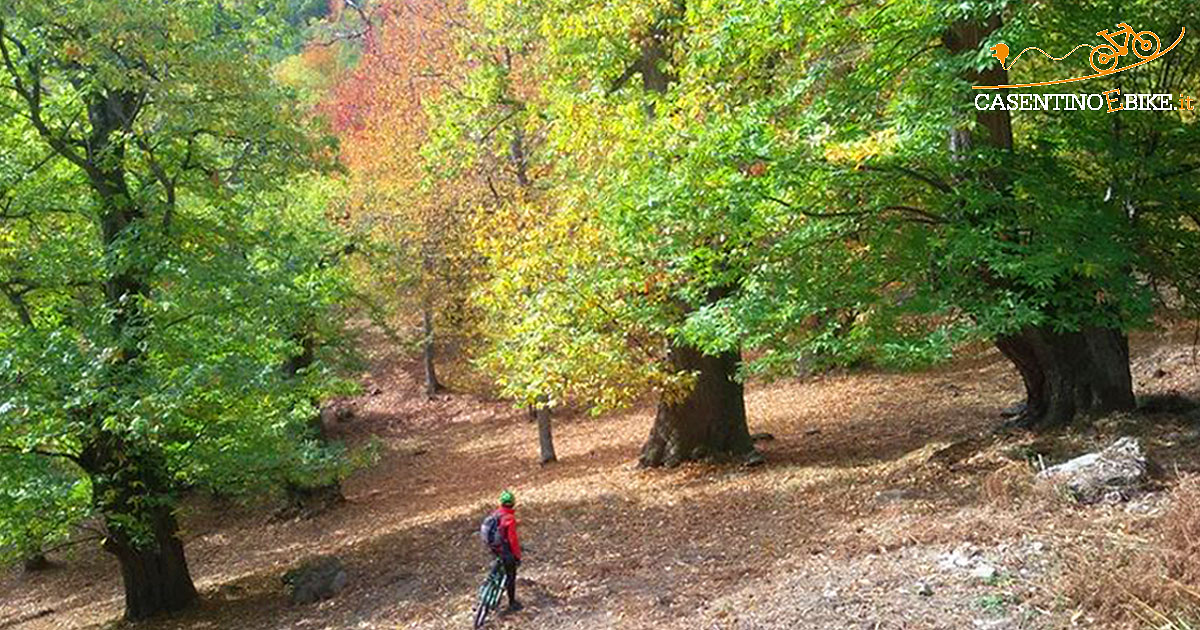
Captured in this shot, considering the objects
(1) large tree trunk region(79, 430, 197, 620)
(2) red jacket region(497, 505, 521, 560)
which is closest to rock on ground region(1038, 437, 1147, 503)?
(2) red jacket region(497, 505, 521, 560)

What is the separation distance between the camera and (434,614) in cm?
789

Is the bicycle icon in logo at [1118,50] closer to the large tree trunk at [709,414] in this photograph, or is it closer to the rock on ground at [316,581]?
the large tree trunk at [709,414]

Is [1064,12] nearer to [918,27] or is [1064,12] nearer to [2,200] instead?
[918,27]

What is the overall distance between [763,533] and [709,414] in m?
3.92

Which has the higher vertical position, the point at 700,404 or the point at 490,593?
the point at 700,404

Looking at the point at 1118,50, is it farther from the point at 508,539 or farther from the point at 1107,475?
the point at 508,539

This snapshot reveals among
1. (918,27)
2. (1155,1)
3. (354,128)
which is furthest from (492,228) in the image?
(354,128)

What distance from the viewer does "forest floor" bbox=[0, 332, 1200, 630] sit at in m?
5.32

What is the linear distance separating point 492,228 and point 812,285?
7.64 meters

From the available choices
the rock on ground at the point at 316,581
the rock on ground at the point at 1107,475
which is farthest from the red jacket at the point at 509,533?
the rock on ground at the point at 1107,475

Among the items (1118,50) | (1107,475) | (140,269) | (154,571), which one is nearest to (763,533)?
(1107,475)

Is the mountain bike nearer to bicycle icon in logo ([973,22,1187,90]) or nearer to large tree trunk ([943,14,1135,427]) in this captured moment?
large tree trunk ([943,14,1135,427])

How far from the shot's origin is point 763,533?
8.16m

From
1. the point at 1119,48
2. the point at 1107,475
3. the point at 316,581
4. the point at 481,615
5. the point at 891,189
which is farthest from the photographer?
the point at 316,581
